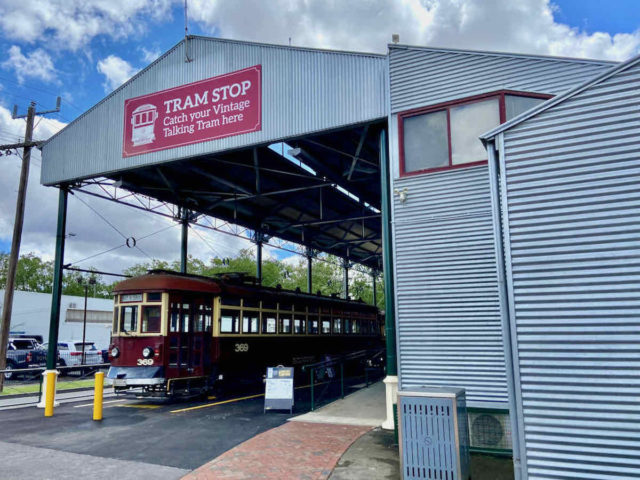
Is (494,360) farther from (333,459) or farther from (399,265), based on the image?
(333,459)

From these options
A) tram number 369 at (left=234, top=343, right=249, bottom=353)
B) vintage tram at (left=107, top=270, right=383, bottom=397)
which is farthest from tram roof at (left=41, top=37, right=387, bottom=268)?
tram number 369 at (left=234, top=343, right=249, bottom=353)

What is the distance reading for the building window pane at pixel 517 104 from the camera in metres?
7.96

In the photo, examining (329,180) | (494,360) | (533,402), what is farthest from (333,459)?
(329,180)

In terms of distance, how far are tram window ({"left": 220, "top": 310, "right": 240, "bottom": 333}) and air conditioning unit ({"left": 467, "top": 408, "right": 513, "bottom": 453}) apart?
25.2 ft

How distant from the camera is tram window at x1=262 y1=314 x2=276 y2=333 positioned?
48.8 ft

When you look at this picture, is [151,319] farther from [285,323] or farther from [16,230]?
[16,230]

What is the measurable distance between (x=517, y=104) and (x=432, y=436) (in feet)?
17.9

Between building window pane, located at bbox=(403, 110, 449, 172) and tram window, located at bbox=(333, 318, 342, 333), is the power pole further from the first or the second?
building window pane, located at bbox=(403, 110, 449, 172)

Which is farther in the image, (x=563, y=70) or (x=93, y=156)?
(x=93, y=156)

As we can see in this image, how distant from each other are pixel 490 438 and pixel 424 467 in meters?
2.04

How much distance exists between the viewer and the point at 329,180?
15609 mm

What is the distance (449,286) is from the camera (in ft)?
25.9

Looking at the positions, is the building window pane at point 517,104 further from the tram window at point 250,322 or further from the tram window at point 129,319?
the tram window at point 129,319

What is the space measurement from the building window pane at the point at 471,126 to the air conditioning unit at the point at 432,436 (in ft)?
13.2
